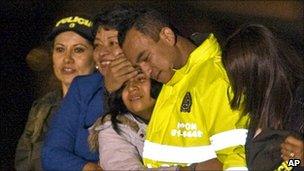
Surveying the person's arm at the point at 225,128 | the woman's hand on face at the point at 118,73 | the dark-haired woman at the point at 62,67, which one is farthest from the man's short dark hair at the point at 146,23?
the dark-haired woman at the point at 62,67

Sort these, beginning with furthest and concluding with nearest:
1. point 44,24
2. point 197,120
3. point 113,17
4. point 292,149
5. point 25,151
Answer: point 44,24
point 25,151
point 113,17
point 197,120
point 292,149

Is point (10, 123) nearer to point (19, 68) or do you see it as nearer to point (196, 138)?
point (19, 68)

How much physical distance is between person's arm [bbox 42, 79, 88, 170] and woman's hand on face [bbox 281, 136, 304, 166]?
2.75 ft

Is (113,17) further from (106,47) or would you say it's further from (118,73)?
(118,73)

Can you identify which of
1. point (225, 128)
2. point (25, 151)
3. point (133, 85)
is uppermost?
point (133, 85)

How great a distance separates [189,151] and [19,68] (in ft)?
9.12

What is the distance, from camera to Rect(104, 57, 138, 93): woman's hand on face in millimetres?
2684

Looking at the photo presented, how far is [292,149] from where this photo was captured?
7.10 feet

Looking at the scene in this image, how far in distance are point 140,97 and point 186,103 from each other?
1.02 feet

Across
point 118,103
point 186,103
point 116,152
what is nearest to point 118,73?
point 118,103

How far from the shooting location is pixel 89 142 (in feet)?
8.68

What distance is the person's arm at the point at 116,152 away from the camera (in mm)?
2451

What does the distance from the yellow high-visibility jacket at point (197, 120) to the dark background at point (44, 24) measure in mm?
1786

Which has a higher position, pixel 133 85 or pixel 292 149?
pixel 133 85
